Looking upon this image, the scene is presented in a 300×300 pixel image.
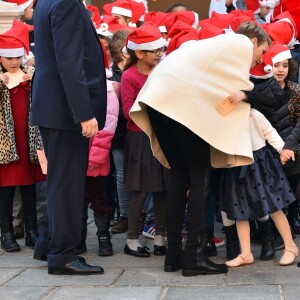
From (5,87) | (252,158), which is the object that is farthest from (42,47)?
(252,158)

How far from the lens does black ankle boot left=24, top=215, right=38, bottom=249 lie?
7531mm

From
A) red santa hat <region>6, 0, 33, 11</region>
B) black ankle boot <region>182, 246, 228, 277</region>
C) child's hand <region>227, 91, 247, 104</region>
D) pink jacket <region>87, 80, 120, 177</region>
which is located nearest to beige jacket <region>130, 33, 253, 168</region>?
child's hand <region>227, 91, 247, 104</region>

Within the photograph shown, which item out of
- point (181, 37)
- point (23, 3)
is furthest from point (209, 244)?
point (23, 3)

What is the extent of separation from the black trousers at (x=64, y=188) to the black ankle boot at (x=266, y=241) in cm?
129

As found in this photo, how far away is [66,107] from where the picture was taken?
21.1ft

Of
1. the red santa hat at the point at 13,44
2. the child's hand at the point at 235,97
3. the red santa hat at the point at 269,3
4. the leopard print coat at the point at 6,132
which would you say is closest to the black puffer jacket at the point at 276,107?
the child's hand at the point at 235,97

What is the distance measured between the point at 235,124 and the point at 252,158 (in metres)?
0.25

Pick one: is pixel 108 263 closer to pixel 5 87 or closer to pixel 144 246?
pixel 144 246

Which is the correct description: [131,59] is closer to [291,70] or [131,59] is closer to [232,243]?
[291,70]

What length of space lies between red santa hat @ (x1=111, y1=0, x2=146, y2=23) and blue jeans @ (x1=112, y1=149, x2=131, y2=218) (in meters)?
3.13

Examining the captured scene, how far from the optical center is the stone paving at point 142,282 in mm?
5824

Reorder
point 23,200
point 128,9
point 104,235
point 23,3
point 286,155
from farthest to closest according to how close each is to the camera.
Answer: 1. point 128,9
2. point 23,3
3. point 23,200
4. point 104,235
5. point 286,155

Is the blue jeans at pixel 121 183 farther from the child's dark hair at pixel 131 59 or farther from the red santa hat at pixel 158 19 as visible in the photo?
the red santa hat at pixel 158 19

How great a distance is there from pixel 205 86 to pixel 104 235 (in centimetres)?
164
